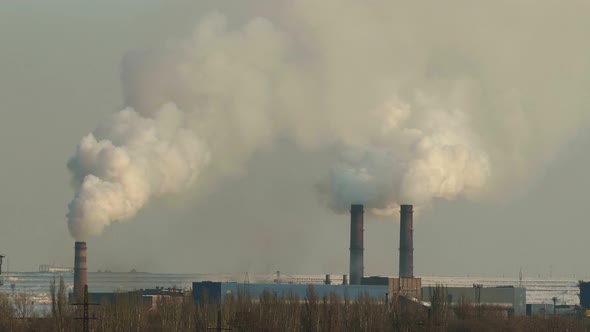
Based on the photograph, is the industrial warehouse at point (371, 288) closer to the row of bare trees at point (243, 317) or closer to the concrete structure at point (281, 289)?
the concrete structure at point (281, 289)

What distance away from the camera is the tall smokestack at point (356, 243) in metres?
115

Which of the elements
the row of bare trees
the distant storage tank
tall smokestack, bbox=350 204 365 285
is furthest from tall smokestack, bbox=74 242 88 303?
the distant storage tank

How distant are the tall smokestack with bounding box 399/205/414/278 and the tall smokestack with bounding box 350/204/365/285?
378 cm

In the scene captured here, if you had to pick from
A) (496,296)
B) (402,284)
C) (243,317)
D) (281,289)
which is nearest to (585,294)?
(496,296)

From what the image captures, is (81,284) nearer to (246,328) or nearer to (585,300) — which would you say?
(246,328)

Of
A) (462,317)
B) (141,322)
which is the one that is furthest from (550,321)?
(141,322)

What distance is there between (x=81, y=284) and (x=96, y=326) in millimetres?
36278

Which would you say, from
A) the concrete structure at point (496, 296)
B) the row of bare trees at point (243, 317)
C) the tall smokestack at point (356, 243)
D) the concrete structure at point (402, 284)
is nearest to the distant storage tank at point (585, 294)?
the concrete structure at point (496, 296)

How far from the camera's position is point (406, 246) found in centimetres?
11575

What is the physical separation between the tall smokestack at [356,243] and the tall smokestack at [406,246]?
149 inches

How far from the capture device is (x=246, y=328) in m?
69.5

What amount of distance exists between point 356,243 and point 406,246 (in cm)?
482

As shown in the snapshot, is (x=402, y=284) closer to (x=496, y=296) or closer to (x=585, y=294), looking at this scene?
(x=496, y=296)

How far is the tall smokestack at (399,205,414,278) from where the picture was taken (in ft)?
379
